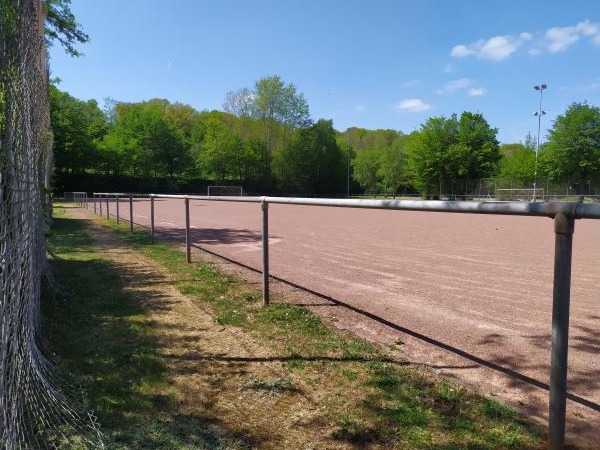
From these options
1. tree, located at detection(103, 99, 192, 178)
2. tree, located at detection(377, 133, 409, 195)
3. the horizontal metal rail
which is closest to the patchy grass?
the horizontal metal rail

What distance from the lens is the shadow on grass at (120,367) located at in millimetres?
2541

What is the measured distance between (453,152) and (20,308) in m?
59.8

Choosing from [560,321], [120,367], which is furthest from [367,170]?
[560,321]

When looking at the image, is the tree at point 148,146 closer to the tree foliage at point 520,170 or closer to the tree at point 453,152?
the tree at point 453,152

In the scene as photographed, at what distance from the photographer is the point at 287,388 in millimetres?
3146

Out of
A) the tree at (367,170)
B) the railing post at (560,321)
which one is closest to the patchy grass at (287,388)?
the railing post at (560,321)

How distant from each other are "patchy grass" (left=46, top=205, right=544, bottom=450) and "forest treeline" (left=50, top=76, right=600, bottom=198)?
148ft

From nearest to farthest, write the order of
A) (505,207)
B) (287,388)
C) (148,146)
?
(505,207) < (287,388) < (148,146)

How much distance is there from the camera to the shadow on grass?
8.34 feet

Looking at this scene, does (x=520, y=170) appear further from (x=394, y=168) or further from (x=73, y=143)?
(x=73, y=143)

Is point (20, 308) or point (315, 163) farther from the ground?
point (315, 163)

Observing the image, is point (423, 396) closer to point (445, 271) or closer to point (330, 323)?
point (330, 323)

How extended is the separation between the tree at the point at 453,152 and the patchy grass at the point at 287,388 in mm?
55594

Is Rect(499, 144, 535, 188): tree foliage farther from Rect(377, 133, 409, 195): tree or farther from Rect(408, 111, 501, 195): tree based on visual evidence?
Rect(377, 133, 409, 195): tree
